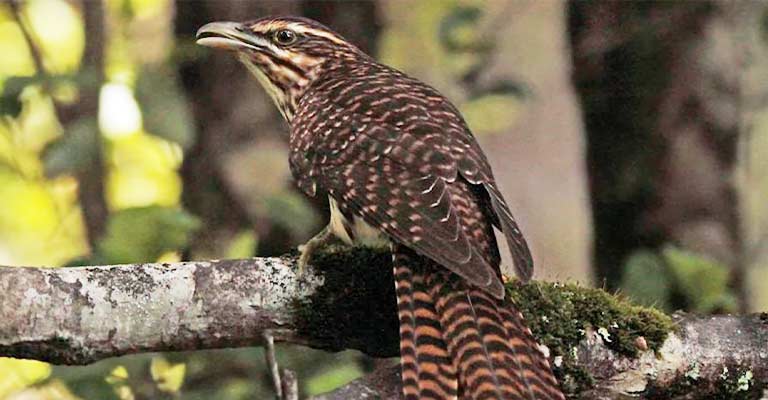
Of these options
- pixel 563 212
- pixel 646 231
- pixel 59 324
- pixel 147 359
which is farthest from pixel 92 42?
pixel 563 212

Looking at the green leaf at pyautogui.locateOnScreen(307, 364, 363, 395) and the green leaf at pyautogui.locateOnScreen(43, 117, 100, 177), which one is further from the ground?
the green leaf at pyautogui.locateOnScreen(43, 117, 100, 177)

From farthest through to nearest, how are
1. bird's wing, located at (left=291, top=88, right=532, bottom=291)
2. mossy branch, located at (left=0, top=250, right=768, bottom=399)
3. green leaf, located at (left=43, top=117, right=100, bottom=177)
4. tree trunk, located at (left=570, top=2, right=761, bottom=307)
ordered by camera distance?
tree trunk, located at (left=570, top=2, right=761, bottom=307) → green leaf, located at (left=43, top=117, right=100, bottom=177) → bird's wing, located at (left=291, top=88, right=532, bottom=291) → mossy branch, located at (left=0, top=250, right=768, bottom=399)

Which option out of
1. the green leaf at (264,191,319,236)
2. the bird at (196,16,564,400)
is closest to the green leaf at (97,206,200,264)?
the bird at (196,16,564,400)

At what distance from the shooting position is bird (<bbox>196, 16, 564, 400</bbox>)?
3.35 m

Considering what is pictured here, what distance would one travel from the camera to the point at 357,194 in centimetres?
390

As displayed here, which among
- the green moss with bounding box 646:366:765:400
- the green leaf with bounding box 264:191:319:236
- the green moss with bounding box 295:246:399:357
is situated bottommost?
the green leaf with bounding box 264:191:319:236

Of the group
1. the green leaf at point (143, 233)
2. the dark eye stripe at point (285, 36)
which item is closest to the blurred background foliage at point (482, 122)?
the dark eye stripe at point (285, 36)

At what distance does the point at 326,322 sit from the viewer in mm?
3604

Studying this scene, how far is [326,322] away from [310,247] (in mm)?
261

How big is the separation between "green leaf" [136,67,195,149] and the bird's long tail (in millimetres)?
2248

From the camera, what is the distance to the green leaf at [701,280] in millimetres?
4645

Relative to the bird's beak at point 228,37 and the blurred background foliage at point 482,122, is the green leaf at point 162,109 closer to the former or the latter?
the blurred background foliage at point 482,122

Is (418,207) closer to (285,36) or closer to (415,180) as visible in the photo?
(415,180)

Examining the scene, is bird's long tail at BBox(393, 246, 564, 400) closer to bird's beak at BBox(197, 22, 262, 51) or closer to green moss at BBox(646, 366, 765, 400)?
green moss at BBox(646, 366, 765, 400)
